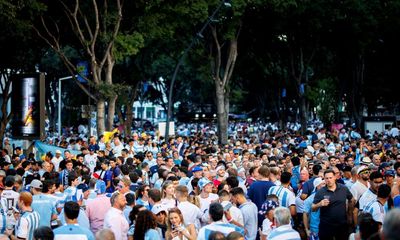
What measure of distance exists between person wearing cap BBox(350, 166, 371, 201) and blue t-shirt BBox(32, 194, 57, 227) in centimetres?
473

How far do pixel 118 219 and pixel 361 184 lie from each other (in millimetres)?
4607

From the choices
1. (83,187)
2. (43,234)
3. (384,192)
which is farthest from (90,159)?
(43,234)

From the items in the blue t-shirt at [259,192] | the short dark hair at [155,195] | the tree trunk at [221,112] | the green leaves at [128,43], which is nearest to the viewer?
the short dark hair at [155,195]

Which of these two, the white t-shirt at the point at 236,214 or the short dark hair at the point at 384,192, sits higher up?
the short dark hair at the point at 384,192

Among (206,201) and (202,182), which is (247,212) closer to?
(206,201)

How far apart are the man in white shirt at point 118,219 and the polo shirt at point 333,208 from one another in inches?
116

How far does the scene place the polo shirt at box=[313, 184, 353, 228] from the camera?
11.9m

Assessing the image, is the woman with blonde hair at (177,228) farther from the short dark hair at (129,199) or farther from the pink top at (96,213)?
the pink top at (96,213)

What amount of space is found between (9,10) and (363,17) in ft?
67.8

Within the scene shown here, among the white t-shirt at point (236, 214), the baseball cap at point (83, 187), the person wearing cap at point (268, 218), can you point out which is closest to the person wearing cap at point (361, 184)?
the person wearing cap at point (268, 218)

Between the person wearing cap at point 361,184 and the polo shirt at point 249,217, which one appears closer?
the polo shirt at point 249,217

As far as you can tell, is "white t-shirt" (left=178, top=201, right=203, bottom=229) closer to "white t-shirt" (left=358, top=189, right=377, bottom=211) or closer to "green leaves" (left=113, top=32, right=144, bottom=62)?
"white t-shirt" (left=358, top=189, right=377, bottom=211)

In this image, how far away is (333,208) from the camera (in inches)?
469

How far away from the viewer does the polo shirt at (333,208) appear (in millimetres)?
11922
